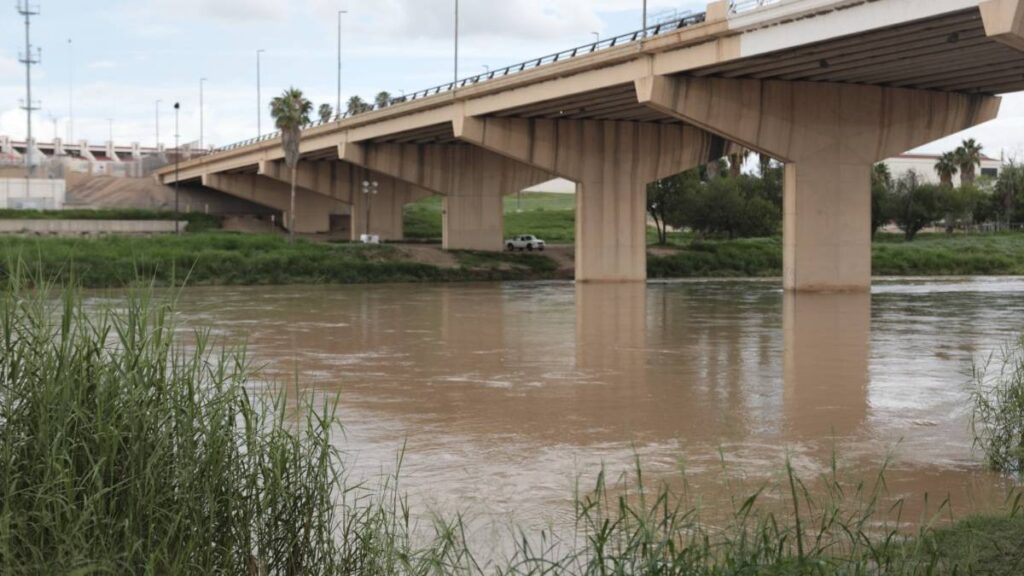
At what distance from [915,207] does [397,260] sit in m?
46.9

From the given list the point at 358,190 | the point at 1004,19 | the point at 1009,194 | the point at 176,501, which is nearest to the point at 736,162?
the point at 1009,194

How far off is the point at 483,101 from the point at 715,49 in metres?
16.7

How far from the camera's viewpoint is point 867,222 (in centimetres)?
4500

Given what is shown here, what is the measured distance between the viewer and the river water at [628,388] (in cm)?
1164

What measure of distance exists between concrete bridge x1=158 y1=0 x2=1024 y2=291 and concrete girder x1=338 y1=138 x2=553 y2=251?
0.08m

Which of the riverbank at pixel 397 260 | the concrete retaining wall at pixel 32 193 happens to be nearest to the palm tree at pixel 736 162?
the riverbank at pixel 397 260

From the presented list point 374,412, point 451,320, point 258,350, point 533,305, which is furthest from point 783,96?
point 374,412

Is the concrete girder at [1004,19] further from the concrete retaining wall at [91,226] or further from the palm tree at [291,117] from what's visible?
the concrete retaining wall at [91,226]

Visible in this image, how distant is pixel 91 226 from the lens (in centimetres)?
8988

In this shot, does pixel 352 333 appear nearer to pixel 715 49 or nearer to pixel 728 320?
pixel 728 320

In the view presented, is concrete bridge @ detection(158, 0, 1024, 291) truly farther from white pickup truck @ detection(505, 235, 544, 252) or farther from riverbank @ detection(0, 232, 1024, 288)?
riverbank @ detection(0, 232, 1024, 288)

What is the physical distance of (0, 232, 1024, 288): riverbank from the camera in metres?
54.3

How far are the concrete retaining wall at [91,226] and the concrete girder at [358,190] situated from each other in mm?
9928

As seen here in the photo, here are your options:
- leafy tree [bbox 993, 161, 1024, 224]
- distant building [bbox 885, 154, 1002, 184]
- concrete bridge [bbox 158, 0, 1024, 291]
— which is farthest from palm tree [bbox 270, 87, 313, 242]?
distant building [bbox 885, 154, 1002, 184]
